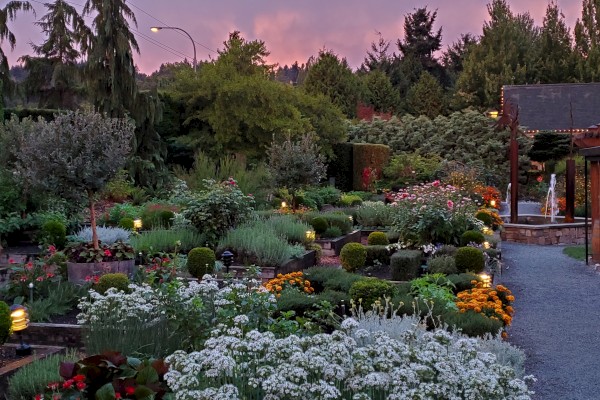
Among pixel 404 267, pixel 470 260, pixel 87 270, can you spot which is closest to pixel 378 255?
pixel 404 267

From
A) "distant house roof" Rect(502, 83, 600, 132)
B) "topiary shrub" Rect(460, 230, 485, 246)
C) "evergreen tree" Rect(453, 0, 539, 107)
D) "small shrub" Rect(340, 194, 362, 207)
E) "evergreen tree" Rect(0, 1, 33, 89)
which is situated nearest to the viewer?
"topiary shrub" Rect(460, 230, 485, 246)

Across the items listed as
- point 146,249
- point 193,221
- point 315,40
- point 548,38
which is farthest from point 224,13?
point 548,38

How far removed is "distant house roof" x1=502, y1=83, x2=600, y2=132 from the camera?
98.9 ft

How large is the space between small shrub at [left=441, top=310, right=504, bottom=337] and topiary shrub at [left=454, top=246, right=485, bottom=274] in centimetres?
295

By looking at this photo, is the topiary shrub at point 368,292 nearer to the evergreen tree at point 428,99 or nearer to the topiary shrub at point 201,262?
the topiary shrub at point 201,262

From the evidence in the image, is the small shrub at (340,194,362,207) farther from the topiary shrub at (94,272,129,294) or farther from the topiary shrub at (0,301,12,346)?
the topiary shrub at (0,301,12,346)

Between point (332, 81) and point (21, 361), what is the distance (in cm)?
3097

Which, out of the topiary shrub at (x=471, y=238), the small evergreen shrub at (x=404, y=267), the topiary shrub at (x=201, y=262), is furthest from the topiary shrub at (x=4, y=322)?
the topiary shrub at (x=471, y=238)

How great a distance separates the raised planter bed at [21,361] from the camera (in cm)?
494

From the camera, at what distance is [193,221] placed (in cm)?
1144

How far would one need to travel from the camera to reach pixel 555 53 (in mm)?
38969

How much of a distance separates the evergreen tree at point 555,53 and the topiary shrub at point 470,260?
3219cm

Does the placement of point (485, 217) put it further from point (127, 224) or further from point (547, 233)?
point (127, 224)

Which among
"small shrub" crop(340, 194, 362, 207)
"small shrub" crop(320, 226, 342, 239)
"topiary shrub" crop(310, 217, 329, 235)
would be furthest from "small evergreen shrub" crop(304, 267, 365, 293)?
"small shrub" crop(340, 194, 362, 207)
